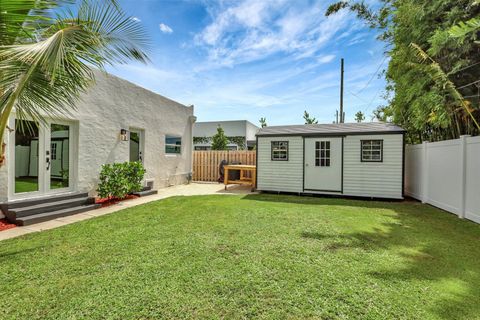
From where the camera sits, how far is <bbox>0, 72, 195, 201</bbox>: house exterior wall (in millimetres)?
6699

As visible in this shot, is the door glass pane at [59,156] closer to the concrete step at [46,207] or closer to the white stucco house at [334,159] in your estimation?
the concrete step at [46,207]

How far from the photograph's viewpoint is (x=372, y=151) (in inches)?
324

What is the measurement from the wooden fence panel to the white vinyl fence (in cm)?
732

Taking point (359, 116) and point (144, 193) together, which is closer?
point (144, 193)

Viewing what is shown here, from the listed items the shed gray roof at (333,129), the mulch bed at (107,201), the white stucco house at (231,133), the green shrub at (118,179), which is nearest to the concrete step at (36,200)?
the mulch bed at (107,201)

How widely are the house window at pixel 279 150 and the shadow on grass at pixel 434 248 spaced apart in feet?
13.0

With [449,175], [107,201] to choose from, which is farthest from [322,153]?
[107,201]

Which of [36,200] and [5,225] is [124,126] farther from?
[5,225]

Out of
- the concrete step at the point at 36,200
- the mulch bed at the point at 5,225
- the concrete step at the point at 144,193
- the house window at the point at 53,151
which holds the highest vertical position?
the house window at the point at 53,151

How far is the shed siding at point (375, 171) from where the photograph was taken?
25.9 ft

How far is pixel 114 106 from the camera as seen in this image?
7.76 m

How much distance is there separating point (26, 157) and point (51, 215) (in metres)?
1.51

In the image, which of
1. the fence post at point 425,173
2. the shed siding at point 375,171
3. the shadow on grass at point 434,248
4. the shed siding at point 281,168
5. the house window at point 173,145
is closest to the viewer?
the shadow on grass at point 434,248

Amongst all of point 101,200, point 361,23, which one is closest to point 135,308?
point 101,200
